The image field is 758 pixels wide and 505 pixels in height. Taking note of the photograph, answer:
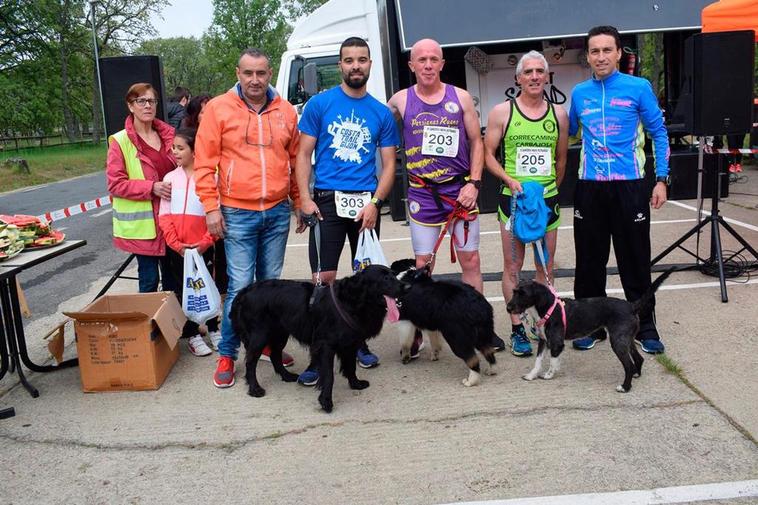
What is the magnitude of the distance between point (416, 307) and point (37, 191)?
16662 mm

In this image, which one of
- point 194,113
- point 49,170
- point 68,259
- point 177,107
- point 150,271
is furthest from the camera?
point 49,170

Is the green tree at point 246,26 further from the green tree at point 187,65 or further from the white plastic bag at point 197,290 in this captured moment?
the white plastic bag at point 197,290

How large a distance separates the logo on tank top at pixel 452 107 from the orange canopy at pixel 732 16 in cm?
480

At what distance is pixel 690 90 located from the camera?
5.41 metres

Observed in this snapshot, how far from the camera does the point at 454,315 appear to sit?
3.74 metres

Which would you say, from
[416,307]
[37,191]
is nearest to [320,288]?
[416,307]

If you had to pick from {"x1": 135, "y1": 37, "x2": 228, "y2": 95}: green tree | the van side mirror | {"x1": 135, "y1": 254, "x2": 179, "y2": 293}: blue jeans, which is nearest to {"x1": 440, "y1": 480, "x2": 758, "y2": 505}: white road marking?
{"x1": 135, "y1": 254, "x2": 179, "y2": 293}: blue jeans

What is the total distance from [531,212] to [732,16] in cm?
521

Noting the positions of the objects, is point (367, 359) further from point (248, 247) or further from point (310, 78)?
point (310, 78)

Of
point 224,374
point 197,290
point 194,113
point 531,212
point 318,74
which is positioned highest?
point 318,74

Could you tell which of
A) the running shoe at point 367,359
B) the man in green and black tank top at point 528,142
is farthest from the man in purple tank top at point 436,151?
the running shoe at point 367,359

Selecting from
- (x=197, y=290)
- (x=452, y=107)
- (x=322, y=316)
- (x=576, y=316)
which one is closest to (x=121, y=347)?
(x=197, y=290)

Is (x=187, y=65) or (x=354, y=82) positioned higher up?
(x=187, y=65)

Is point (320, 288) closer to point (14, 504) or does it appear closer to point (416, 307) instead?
point (416, 307)
